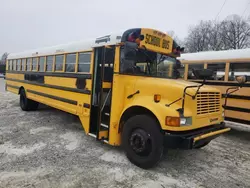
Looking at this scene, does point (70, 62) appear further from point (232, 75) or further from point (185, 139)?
point (232, 75)

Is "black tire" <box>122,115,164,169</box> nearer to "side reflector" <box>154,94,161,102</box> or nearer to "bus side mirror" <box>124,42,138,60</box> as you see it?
"side reflector" <box>154,94,161,102</box>

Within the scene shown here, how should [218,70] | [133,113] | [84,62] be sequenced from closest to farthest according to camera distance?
1. [133,113]
2. [84,62]
3. [218,70]

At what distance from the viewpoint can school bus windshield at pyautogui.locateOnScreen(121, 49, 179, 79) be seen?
3.53 meters

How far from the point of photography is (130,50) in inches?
130

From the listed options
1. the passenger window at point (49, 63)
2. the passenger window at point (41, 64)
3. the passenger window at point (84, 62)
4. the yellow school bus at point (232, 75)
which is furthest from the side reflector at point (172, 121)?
the passenger window at point (41, 64)

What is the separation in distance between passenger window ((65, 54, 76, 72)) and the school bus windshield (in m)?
1.58

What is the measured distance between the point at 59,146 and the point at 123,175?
1.67m

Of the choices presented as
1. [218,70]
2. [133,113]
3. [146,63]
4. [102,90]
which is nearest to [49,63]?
[102,90]

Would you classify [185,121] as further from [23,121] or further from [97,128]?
[23,121]

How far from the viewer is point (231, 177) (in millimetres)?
3186

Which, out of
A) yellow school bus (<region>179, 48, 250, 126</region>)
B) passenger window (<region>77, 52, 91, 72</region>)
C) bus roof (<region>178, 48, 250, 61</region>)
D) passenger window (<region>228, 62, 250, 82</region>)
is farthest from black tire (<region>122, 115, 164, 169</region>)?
bus roof (<region>178, 48, 250, 61</region>)

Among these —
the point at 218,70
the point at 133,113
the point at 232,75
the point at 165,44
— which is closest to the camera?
the point at 133,113

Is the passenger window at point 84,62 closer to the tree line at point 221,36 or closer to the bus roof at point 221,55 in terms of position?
the bus roof at point 221,55

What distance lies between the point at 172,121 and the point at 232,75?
3449 mm
